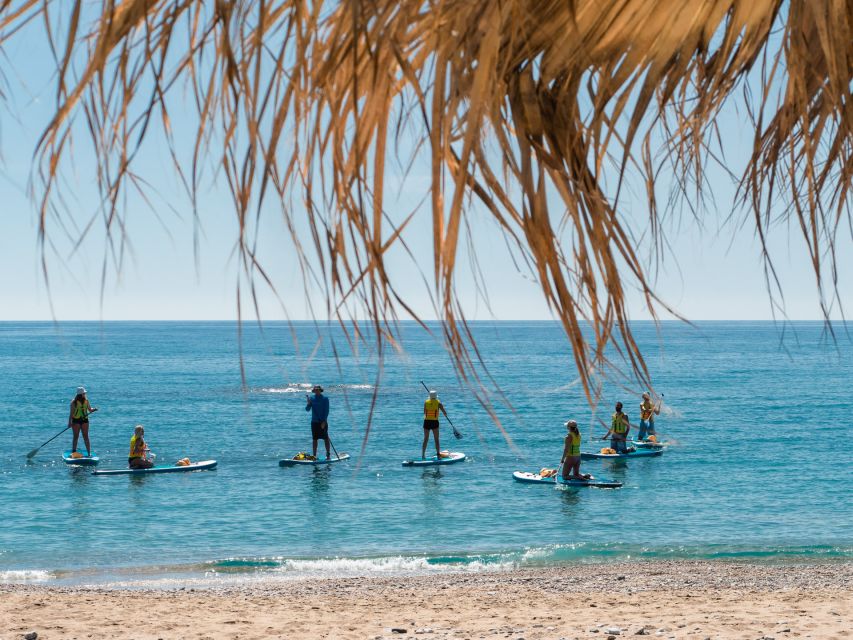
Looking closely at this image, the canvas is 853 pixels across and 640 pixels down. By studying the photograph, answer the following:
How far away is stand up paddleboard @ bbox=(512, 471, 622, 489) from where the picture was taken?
21703 mm

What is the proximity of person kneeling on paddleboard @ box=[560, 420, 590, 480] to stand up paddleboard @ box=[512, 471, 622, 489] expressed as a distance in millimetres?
99

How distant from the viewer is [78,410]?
23.7 meters

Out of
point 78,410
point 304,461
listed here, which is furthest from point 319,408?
point 78,410

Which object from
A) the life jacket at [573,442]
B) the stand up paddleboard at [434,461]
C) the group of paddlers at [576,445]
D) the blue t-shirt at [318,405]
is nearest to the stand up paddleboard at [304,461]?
the stand up paddleboard at [434,461]

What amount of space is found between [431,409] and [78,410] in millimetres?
9278

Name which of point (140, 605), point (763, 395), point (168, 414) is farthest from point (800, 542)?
point (763, 395)

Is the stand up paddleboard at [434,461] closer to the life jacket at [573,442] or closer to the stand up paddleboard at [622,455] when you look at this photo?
the stand up paddleboard at [622,455]

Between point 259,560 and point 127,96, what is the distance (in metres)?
15.9

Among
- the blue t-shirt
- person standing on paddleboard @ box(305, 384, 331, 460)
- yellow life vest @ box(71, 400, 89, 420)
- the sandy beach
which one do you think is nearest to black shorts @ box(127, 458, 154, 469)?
yellow life vest @ box(71, 400, 89, 420)

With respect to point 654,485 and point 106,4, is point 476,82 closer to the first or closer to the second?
point 106,4

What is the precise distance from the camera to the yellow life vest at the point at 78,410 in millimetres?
23641

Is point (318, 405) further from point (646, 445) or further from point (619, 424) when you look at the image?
point (646, 445)

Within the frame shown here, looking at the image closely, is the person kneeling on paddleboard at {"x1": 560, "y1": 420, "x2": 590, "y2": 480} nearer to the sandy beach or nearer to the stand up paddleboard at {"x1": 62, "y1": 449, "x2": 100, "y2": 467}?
the sandy beach

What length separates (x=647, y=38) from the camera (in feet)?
3.91
